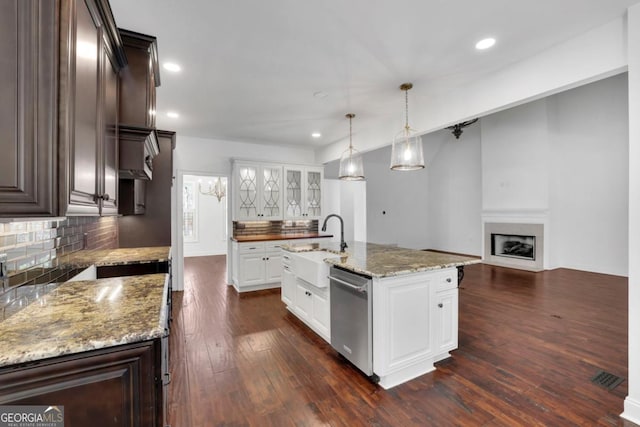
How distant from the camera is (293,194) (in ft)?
18.1

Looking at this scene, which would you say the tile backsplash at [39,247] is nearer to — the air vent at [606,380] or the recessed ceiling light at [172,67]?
the recessed ceiling light at [172,67]

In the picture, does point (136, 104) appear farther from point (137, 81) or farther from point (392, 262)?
point (392, 262)

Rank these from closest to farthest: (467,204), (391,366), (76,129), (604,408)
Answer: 1. (76,129)
2. (604,408)
3. (391,366)
4. (467,204)

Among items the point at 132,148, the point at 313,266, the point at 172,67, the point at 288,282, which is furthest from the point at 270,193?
the point at 132,148

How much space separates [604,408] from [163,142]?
15.8 ft

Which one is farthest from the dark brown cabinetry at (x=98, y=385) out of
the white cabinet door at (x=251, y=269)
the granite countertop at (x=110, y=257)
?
the white cabinet door at (x=251, y=269)

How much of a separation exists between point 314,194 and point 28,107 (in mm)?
4855

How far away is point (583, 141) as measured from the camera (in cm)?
568

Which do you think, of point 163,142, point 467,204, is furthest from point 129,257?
point 467,204

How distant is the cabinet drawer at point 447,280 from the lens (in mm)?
2367

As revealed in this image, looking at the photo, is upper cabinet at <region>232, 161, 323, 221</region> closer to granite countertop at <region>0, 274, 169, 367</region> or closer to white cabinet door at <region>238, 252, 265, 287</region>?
white cabinet door at <region>238, 252, 265, 287</region>

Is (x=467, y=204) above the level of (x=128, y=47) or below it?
below

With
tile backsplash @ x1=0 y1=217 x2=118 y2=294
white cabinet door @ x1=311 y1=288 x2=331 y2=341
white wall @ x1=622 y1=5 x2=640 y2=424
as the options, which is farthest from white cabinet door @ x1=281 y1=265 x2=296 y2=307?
white wall @ x1=622 y1=5 x2=640 y2=424

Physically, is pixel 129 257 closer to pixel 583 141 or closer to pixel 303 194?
pixel 303 194
